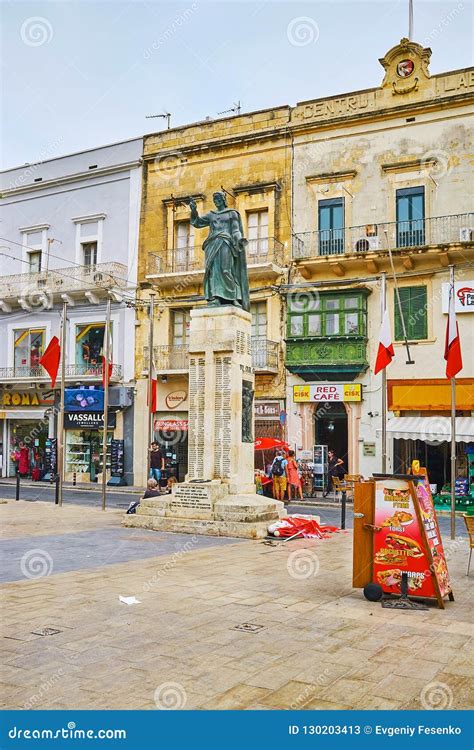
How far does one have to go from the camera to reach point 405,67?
25766 millimetres

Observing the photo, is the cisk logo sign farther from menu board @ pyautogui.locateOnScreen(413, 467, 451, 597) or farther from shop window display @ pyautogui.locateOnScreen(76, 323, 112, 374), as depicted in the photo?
menu board @ pyautogui.locateOnScreen(413, 467, 451, 597)

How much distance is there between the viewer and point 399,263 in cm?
2497

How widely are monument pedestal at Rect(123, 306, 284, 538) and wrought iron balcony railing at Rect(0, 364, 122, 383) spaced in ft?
50.6

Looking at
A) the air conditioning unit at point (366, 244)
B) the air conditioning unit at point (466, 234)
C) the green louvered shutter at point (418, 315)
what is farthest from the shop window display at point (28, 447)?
the air conditioning unit at point (466, 234)

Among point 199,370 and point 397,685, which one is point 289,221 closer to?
point 199,370

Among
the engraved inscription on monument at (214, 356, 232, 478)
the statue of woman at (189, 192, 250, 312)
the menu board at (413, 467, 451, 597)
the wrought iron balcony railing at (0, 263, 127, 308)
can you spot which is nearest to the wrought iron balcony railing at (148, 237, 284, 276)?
the wrought iron balcony railing at (0, 263, 127, 308)

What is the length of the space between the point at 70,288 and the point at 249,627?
26.6m

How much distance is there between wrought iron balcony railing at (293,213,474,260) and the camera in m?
24.3

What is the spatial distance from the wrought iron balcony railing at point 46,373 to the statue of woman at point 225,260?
595 inches

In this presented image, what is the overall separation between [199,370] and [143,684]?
10017 millimetres

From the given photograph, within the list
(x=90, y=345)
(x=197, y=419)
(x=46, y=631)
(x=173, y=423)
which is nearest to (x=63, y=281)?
(x=90, y=345)

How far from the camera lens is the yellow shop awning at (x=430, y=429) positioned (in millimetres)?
21672

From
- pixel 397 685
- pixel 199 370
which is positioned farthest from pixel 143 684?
pixel 199 370

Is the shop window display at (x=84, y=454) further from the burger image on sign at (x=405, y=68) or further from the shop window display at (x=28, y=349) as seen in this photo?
the burger image on sign at (x=405, y=68)
